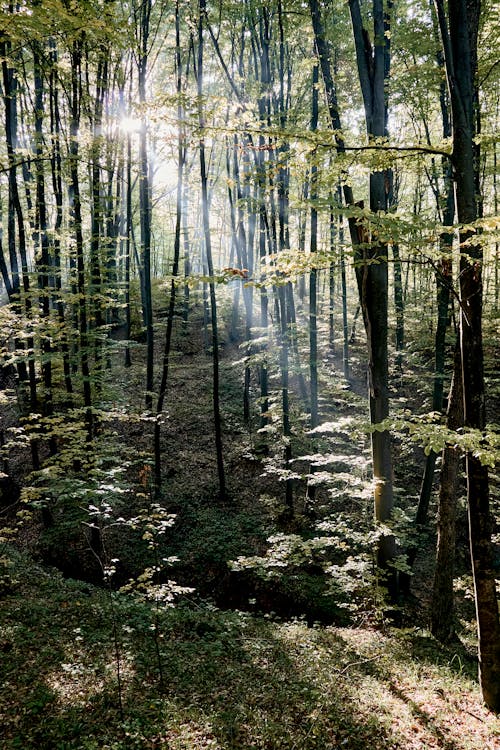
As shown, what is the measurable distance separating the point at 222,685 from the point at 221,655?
936 mm

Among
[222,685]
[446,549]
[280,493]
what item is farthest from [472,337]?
[280,493]

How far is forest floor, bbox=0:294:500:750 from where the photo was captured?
4410mm

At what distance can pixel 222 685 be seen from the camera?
5395 millimetres

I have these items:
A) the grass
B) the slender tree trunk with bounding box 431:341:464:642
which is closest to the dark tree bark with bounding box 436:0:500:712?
the grass

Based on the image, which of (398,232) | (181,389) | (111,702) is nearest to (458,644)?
(111,702)

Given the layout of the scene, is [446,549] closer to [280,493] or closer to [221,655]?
[221,655]

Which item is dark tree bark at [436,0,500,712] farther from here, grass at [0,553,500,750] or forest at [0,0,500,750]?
grass at [0,553,500,750]

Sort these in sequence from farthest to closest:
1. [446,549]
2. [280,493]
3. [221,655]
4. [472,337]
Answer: [280,493] < [446,549] < [221,655] < [472,337]

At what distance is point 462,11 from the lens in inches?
160

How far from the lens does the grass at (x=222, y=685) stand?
14.2ft

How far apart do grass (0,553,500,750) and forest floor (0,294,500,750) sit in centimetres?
2

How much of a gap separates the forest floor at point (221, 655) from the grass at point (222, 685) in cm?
2

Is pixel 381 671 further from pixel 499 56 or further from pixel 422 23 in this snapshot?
pixel 422 23

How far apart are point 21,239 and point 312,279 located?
7403mm
